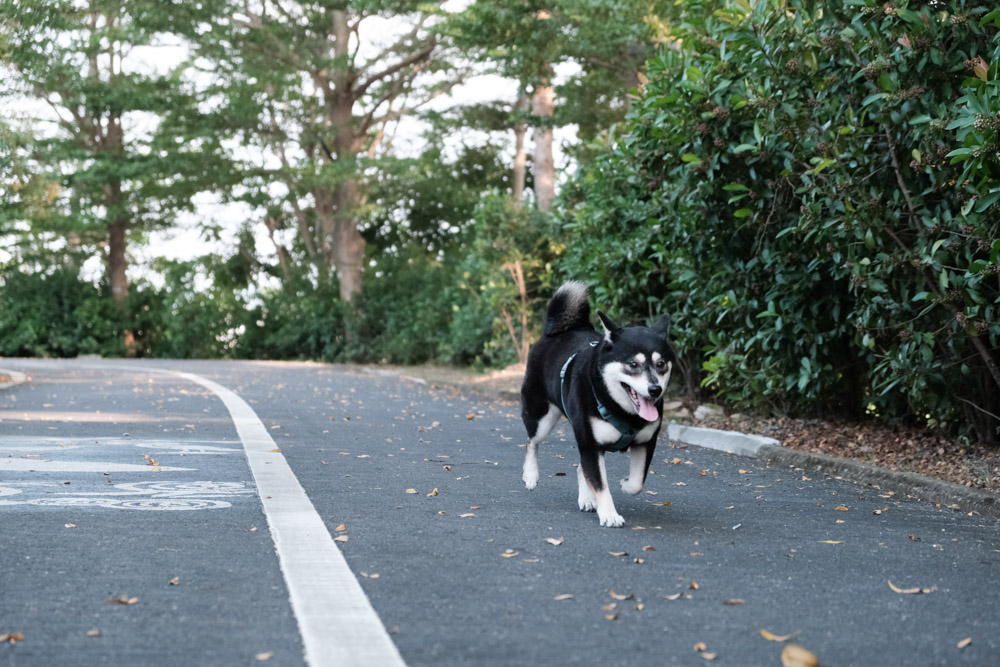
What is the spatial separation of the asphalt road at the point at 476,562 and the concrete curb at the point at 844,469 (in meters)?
0.19

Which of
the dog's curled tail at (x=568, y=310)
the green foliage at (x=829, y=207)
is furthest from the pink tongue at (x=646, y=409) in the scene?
the green foliage at (x=829, y=207)

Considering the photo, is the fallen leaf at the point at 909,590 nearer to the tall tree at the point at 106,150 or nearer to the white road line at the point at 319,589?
the white road line at the point at 319,589

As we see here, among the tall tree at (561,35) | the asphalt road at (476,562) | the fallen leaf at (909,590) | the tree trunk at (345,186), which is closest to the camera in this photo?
the asphalt road at (476,562)

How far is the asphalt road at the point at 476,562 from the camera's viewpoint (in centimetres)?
394

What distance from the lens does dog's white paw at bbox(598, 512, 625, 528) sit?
20.6ft

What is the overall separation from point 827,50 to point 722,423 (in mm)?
4486

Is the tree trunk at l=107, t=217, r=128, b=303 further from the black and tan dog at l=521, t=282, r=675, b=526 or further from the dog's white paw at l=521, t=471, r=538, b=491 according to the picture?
the black and tan dog at l=521, t=282, r=675, b=526

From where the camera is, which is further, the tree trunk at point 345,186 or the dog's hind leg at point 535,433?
the tree trunk at point 345,186

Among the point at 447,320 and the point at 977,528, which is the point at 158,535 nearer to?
the point at 977,528

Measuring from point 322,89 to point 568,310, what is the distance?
98.4ft

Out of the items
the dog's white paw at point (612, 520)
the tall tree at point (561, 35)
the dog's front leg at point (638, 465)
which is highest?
the tall tree at point (561, 35)

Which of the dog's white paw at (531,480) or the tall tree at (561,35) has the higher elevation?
the tall tree at (561,35)

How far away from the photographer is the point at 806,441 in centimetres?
1045

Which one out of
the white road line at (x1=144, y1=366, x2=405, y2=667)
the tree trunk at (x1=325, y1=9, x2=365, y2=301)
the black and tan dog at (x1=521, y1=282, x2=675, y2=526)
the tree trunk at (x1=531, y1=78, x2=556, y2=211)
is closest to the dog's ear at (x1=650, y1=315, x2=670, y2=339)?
the black and tan dog at (x1=521, y1=282, x2=675, y2=526)
